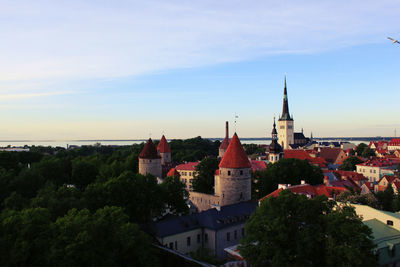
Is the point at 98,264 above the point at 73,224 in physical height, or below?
below

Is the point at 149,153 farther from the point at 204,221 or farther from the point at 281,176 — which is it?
the point at 204,221

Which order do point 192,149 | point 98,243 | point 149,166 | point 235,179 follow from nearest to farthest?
point 98,243, point 235,179, point 149,166, point 192,149

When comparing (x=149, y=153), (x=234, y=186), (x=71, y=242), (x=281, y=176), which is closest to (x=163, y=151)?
(x=149, y=153)

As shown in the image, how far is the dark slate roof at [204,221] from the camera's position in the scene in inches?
984

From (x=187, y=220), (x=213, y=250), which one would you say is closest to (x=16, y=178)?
(x=187, y=220)

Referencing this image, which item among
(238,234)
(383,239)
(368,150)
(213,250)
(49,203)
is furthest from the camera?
(368,150)

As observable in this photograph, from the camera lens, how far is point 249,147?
119688mm

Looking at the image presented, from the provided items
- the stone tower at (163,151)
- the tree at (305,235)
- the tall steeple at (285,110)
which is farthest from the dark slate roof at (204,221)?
the tall steeple at (285,110)

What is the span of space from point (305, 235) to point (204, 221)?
37.5ft

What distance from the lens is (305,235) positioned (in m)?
16.8

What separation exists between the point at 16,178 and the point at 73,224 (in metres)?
21.8

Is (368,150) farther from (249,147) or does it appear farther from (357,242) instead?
(357,242)

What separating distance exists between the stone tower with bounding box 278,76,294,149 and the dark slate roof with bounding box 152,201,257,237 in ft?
285

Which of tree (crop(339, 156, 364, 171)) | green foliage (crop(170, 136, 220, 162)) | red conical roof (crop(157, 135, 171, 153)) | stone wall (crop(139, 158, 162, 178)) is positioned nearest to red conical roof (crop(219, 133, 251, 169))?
stone wall (crop(139, 158, 162, 178))
